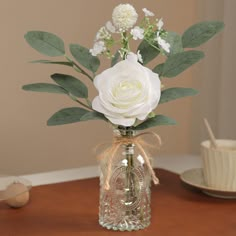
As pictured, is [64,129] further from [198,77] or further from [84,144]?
[198,77]

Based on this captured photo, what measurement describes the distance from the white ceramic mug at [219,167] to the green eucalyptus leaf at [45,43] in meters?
0.42

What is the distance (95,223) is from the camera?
1.11 m

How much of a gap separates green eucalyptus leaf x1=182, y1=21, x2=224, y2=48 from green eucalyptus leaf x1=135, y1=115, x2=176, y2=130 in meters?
0.15

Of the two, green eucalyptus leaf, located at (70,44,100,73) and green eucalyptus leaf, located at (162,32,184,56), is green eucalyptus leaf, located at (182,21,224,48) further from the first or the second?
green eucalyptus leaf, located at (70,44,100,73)

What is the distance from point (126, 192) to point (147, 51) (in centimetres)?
26

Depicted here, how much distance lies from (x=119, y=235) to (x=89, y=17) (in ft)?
4.40

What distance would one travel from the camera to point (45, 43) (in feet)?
3.45

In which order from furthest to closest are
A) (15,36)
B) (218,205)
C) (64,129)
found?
1. (64,129)
2. (15,36)
3. (218,205)

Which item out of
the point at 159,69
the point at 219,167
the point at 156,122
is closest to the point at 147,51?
the point at 159,69

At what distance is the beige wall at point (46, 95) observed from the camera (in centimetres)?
214

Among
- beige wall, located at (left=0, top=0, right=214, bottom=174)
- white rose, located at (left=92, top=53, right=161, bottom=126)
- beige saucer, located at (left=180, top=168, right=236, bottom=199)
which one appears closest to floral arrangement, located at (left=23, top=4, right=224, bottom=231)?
white rose, located at (left=92, top=53, right=161, bottom=126)

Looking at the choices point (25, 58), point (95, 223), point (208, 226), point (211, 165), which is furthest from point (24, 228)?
point (25, 58)

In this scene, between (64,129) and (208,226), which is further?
(64,129)

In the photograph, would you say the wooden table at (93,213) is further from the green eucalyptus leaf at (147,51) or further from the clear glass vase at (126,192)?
the green eucalyptus leaf at (147,51)
